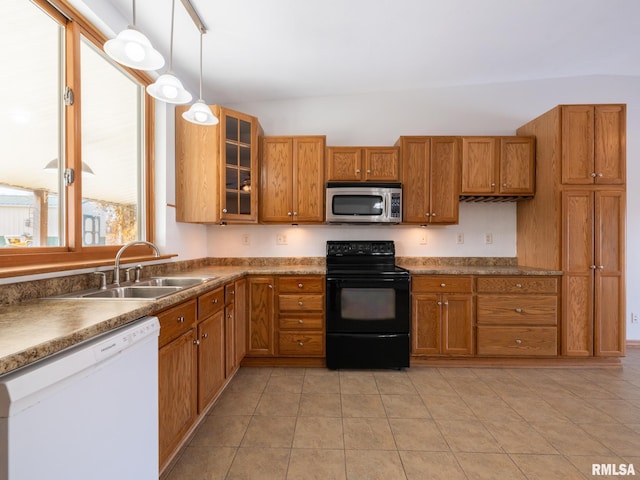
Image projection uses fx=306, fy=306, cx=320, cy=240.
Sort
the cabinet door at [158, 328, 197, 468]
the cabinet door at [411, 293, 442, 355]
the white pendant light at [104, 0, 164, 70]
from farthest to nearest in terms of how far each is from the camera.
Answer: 1. the cabinet door at [411, 293, 442, 355]
2. the cabinet door at [158, 328, 197, 468]
3. the white pendant light at [104, 0, 164, 70]

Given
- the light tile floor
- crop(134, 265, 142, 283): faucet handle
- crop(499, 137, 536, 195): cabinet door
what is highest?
crop(499, 137, 536, 195): cabinet door

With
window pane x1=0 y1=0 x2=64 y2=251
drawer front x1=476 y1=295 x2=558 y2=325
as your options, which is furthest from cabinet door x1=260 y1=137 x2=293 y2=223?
drawer front x1=476 y1=295 x2=558 y2=325

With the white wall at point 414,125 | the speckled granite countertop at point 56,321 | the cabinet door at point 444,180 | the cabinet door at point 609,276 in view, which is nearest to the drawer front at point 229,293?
the speckled granite countertop at point 56,321

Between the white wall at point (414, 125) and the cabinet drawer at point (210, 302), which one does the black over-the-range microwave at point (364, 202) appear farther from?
the cabinet drawer at point (210, 302)

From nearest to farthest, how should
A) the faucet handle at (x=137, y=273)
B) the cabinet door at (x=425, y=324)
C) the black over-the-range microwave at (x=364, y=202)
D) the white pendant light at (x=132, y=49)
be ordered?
the white pendant light at (x=132, y=49)
the faucet handle at (x=137, y=273)
the cabinet door at (x=425, y=324)
the black over-the-range microwave at (x=364, y=202)

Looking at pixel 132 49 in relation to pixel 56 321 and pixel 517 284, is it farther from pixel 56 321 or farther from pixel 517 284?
pixel 517 284

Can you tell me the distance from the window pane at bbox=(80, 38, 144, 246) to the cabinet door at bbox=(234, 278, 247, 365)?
0.91 m

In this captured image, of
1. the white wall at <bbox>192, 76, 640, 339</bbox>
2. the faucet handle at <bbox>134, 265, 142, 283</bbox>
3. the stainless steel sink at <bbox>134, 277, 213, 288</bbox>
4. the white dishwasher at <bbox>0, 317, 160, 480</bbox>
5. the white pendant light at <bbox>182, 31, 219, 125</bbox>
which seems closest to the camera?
the white dishwasher at <bbox>0, 317, 160, 480</bbox>

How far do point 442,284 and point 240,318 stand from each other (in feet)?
6.01

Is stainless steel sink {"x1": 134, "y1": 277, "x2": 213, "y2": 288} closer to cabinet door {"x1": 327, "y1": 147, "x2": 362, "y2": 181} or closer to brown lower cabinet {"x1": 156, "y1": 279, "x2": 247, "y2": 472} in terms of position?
brown lower cabinet {"x1": 156, "y1": 279, "x2": 247, "y2": 472}

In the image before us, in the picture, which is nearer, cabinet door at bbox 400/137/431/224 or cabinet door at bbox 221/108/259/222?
cabinet door at bbox 221/108/259/222

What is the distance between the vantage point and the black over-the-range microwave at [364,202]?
9.80ft

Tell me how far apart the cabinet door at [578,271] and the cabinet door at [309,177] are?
2.21 metres

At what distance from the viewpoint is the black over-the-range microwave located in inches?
118
